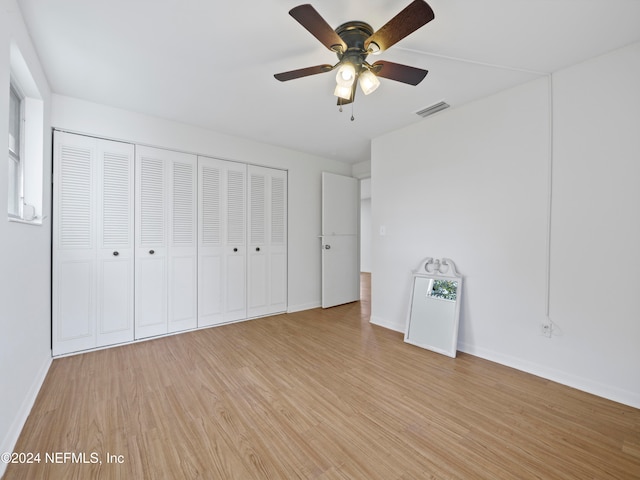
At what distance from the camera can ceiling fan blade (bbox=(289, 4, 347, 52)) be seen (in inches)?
50.0

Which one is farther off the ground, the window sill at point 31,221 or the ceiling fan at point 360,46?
the ceiling fan at point 360,46

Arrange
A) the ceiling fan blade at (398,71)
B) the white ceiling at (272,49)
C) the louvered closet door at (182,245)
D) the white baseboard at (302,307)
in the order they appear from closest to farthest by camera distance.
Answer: the white ceiling at (272,49), the ceiling fan blade at (398,71), the louvered closet door at (182,245), the white baseboard at (302,307)

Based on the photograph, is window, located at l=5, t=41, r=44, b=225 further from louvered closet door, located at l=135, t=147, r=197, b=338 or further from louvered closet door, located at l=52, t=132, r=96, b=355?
louvered closet door, located at l=135, t=147, r=197, b=338

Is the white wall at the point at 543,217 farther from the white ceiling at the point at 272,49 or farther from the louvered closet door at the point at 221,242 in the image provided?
the louvered closet door at the point at 221,242

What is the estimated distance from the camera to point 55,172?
8.25 ft

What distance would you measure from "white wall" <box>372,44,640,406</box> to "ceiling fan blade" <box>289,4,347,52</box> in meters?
1.80

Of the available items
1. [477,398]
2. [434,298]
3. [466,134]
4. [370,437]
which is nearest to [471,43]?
[466,134]

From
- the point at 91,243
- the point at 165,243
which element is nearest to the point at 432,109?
the point at 165,243

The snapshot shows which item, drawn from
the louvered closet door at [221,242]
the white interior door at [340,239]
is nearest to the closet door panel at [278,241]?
the louvered closet door at [221,242]

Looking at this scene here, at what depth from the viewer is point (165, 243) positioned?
3.11m

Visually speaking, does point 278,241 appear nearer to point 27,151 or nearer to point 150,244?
point 150,244

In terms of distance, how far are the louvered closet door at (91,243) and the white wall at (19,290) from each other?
6.6 inches

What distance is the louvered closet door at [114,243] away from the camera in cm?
274

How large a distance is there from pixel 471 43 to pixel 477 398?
8.32 ft
